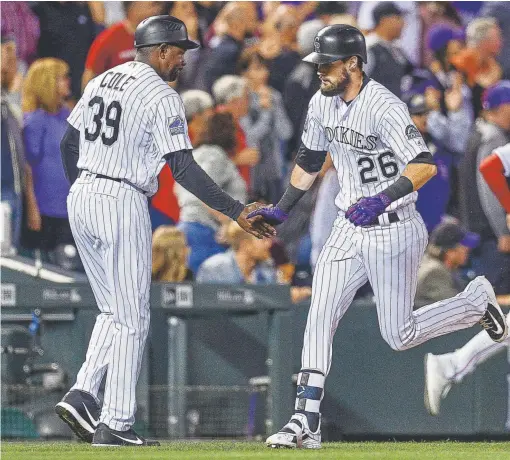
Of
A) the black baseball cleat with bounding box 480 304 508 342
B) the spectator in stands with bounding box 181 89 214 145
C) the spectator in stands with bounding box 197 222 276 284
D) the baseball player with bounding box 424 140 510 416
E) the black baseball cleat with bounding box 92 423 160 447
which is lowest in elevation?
the black baseball cleat with bounding box 92 423 160 447

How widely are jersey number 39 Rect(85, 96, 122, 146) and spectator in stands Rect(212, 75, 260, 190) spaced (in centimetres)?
422

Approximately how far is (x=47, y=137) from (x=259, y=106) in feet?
6.14

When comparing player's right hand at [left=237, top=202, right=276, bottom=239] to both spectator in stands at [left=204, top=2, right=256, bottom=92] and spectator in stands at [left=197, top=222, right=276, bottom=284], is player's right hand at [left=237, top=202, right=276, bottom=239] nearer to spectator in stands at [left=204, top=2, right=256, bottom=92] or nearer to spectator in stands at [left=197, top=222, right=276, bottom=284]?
spectator in stands at [left=197, top=222, right=276, bottom=284]

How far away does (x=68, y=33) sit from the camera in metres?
11.1

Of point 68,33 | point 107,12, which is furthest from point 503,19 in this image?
point 68,33

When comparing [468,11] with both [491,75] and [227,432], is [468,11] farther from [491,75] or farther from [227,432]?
[227,432]

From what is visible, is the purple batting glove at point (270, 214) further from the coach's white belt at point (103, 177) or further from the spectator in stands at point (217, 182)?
the spectator in stands at point (217, 182)

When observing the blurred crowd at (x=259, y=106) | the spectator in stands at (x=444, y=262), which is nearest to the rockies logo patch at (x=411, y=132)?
the spectator in stands at (x=444, y=262)

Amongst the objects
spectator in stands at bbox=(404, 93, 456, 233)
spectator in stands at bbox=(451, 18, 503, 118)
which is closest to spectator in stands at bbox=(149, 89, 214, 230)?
Result: spectator in stands at bbox=(404, 93, 456, 233)

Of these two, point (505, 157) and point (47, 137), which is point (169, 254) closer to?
point (47, 137)

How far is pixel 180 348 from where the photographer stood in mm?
9078

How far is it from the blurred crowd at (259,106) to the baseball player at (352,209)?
2.69 metres

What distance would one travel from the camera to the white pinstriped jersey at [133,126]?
6.80m

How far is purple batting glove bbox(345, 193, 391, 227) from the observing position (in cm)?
664
